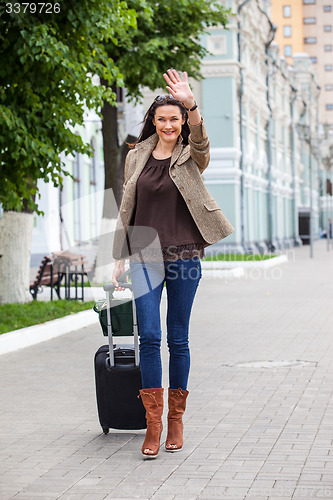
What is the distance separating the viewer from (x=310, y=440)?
19.4 feet

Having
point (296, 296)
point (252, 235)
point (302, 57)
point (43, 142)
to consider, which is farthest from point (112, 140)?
point (302, 57)

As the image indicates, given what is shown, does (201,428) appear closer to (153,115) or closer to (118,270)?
(118,270)

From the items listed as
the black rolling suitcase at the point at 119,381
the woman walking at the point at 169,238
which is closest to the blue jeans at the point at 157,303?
the woman walking at the point at 169,238

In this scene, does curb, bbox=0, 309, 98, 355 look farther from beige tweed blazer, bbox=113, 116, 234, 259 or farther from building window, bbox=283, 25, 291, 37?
building window, bbox=283, 25, 291, 37

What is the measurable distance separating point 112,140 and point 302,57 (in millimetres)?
57318

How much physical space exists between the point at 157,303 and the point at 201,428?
1203mm

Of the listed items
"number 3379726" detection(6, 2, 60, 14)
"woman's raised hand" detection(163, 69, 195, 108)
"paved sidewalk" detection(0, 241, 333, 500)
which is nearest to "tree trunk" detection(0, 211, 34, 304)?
"paved sidewalk" detection(0, 241, 333, 500)

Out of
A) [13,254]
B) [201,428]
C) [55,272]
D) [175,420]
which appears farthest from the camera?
[55,272]

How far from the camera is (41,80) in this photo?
37.9 ft

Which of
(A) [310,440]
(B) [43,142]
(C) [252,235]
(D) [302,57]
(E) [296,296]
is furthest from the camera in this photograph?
(D) [302,57]

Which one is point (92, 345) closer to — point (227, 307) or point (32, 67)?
point (32, 67)

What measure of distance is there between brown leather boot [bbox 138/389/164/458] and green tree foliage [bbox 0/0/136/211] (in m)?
6.05

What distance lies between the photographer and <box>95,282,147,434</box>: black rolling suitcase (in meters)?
5.98

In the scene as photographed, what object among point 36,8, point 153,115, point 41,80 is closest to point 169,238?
point 153,115
